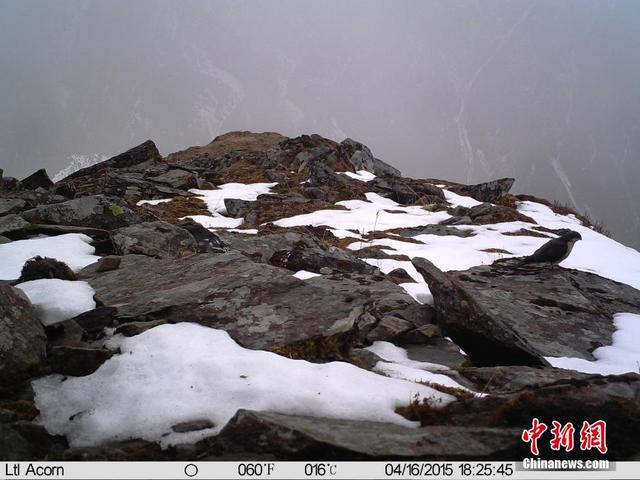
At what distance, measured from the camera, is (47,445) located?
294cm

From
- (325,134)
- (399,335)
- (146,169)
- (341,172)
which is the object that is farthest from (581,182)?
(399,335)

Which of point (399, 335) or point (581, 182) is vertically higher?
point (581, 182)

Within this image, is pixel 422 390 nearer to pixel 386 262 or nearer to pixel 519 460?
pixel 519 460

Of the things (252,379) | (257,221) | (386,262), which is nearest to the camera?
(252,379)

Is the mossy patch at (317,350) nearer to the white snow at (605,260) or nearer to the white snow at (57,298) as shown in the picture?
the white snow at (57,298)

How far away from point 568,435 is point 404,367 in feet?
6.44

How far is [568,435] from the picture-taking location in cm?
292

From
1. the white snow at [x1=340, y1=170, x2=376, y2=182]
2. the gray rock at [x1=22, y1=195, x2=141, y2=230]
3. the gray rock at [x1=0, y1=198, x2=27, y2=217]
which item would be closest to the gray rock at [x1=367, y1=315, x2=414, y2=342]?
the gray rock at [x1=22, y1=195, x2=141, y2=230]

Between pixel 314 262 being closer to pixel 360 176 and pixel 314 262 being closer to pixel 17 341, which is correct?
pixel 17 341

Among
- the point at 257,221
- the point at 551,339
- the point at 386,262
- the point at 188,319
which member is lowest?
the point at 188,319

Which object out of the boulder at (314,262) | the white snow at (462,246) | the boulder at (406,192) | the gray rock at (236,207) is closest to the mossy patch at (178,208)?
the gray rock at (236,207)

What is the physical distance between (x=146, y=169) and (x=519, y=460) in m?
28.5

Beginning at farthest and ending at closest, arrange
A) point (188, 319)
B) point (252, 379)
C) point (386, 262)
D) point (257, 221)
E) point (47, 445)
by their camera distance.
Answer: point (257, 221) < point (386, 262) < point (188, 319) < point (252, 379) < point (47, 445)

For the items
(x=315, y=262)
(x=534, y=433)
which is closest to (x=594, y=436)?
(x=534, y=433)
